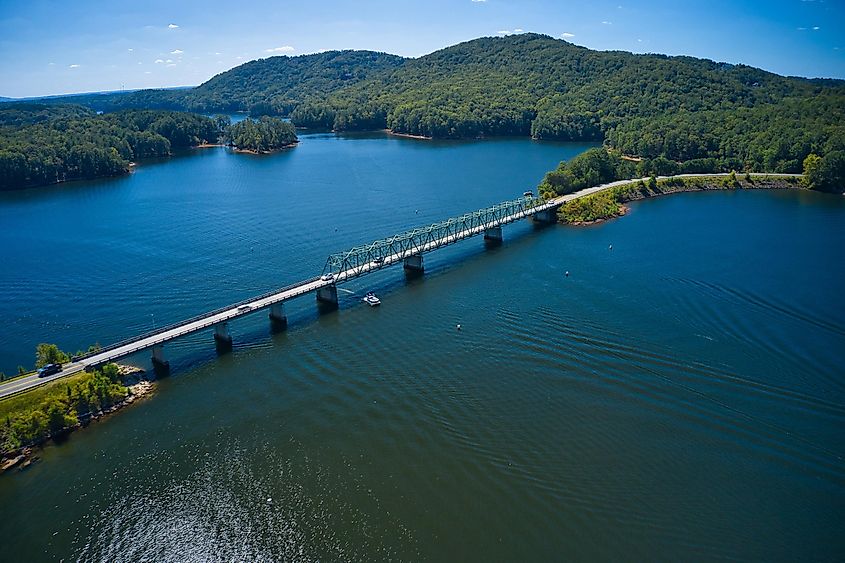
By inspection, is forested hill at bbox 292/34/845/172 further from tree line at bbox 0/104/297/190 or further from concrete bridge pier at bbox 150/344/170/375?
concrete bridge pier at bbox 150/344/170/375

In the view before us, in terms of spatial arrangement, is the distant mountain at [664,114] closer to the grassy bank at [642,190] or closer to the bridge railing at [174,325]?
the grassy bank at [642,190]

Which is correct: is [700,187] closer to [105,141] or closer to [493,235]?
[493,235]

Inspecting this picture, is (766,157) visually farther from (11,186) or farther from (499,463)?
(11,186)

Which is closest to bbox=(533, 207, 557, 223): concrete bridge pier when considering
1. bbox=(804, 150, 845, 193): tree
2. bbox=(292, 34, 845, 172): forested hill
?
bbox=(292, 34, 845, 172): forested hill

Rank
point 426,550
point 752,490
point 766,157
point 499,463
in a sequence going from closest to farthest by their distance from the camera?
point 426,550 → point 752,490 → point 499,463 → point 766,157

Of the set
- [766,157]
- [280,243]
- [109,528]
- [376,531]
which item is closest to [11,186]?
[280,243]

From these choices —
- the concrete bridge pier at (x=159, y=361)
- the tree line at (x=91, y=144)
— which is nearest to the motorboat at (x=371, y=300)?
the concrete bridge pier at (x=159, y=361)
